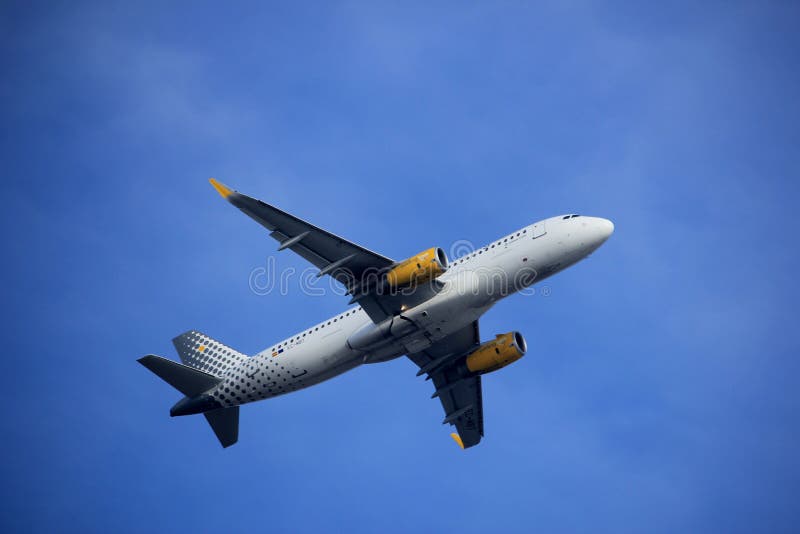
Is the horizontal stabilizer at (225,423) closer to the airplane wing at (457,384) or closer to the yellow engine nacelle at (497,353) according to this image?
the airplane wing at (457,384)

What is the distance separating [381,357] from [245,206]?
44.3 ft

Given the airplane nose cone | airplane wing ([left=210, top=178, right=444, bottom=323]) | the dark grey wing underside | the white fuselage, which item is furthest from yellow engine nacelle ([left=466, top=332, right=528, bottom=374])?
the dark grey wing underside

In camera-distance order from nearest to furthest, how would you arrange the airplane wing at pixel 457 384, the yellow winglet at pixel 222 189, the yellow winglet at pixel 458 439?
the yellow winglet at pixel 222 189, the airplane wing at pixel 457 384, the yellow winglet at pixel 458 439

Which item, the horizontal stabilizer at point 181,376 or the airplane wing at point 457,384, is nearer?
the horizontal stabilizer at point 181,376

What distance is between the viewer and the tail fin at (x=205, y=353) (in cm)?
5672

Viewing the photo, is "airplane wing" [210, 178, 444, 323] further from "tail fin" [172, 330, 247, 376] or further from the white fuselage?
"tail fin" [172, 330, 247, 376]

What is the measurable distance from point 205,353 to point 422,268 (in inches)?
755

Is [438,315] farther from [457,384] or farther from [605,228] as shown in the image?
[605,228]

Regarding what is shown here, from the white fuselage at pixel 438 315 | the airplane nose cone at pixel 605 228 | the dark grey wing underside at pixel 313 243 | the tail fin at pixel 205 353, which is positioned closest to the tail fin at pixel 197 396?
the tail fin at pixel 205 353

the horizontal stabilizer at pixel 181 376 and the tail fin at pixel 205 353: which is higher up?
the tail fin at pixel 205 353

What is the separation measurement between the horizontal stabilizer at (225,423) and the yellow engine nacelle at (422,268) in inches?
662

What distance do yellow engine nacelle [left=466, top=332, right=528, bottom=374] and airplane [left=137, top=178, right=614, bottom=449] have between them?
0.22 ft

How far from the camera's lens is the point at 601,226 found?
1940 inches

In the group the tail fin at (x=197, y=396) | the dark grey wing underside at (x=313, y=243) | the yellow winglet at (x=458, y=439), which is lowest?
the yellow winglet at (x=458, y=439)
